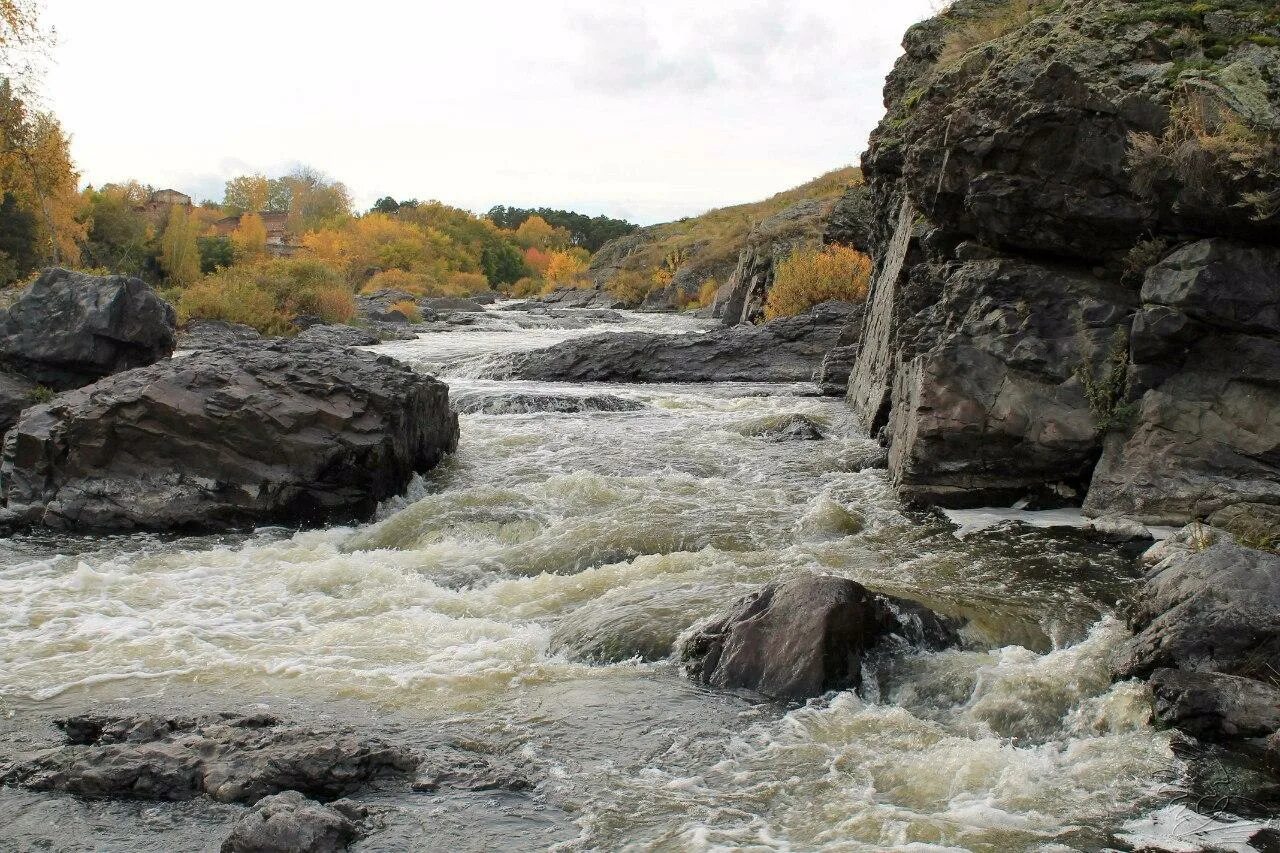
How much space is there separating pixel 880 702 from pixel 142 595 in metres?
5.63

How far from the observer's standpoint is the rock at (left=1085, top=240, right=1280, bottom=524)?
885 cm

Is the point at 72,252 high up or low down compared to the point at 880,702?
up

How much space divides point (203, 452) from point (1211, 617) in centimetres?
901

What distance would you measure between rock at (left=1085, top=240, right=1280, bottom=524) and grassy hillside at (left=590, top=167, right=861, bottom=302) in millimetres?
23754

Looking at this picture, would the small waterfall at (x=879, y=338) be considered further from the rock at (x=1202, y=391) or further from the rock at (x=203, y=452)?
the rock at (x=203, y=452)

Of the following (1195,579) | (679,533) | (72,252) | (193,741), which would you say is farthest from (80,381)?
(72,252)

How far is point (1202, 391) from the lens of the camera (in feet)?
30.2

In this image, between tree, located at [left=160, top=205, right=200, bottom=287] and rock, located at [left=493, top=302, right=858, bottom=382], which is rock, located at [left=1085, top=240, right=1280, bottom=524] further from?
tree, located at [left=160, top=205, right=200, bottom=287]

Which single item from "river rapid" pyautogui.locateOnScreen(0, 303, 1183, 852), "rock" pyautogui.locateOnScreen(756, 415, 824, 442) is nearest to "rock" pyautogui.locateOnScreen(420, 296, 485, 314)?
"rock" pyautogui.locateOnScreen(756, 415, 824, 442)

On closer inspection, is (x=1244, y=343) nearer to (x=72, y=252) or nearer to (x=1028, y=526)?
(x=1028, y=526)

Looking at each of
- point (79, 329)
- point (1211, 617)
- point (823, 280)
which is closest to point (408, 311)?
point (823, 280)

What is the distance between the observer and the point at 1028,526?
9.56 metres

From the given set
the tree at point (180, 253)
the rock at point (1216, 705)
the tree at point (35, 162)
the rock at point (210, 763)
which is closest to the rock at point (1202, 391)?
the rock at point (1216, 705)

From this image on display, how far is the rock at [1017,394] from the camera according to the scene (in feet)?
32.5
